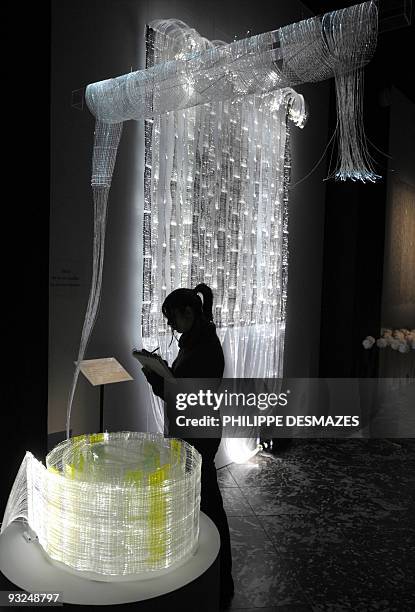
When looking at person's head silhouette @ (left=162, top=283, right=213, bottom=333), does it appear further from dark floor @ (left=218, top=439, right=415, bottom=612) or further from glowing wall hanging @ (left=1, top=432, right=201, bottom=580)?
dark floor @ (left=218, top=439, right=415, bottom=612)

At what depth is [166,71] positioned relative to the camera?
206cm

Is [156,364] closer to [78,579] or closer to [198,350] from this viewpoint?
[198,350]

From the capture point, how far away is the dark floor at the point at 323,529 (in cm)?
228

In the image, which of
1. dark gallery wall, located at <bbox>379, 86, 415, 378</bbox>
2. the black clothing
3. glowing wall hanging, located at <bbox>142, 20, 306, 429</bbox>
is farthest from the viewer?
dark gallery wall, located at <bbox>379, 86, 415, 378</bbox>

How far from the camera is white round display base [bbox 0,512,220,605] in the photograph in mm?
1065

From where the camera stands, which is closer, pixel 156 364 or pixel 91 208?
pixel 156 364

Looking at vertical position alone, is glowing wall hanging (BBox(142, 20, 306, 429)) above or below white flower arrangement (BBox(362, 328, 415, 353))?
above

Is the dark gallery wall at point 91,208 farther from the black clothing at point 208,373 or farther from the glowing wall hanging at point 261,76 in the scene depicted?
the black clothing at point 208,373

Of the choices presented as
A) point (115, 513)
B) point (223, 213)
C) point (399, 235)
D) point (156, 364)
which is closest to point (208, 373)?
point (156, 364)

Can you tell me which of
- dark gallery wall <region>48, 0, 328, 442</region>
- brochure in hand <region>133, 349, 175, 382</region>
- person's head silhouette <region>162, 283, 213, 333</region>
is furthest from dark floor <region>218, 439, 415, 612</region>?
person's head silhouette <region>162, 283, 213, 333</region>

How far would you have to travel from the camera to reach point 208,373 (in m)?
2.15

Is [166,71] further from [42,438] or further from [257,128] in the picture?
[257,128]

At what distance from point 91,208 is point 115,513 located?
1960 millimetres

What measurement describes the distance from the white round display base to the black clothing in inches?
31.0
